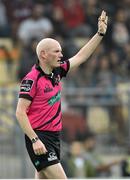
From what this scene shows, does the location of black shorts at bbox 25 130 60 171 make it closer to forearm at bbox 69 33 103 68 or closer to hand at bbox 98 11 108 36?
forearm at bbox 69 33 103 68

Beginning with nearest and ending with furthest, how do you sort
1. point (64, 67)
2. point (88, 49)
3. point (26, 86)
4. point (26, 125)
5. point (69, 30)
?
point (26, 125) → point (26, 86) → point (64, 67) → point (88, 49) → point (69, 30)

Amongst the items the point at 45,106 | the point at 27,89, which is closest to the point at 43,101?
the point at 45,106

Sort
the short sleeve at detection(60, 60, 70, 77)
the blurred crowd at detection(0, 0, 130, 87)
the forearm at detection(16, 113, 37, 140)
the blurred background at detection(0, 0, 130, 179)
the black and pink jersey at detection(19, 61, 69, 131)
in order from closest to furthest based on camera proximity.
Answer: the forearm at detection(16, 113, 37, 140)
the black and pink jersey at detection(19, 61, 69, 131)
the short sleeve at detection(60, 60, 70, 77)
the blurred background at detection(0, 0, 130, 179)
the blurred crowd at detection(0, 0, 130, 87)

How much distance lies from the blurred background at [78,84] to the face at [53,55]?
469 centimetres

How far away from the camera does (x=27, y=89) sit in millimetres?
9297

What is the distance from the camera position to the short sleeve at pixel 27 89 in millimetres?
9289

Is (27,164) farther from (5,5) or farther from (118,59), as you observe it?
(5,5)

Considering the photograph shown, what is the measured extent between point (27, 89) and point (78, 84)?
6.83 m

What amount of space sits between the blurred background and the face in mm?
4686

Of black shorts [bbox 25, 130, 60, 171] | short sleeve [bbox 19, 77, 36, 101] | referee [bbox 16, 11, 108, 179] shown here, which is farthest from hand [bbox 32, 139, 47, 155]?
short sleeve [bbox 19, 77, 36, 101]

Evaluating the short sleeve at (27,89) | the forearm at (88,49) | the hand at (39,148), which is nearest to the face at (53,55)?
the short sleeve at (27,89)

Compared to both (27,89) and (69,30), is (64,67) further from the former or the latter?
(69,30)

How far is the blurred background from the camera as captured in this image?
48.2ft

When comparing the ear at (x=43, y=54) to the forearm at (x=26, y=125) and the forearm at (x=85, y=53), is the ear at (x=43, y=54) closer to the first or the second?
the forearm at (x=85, y=53)
